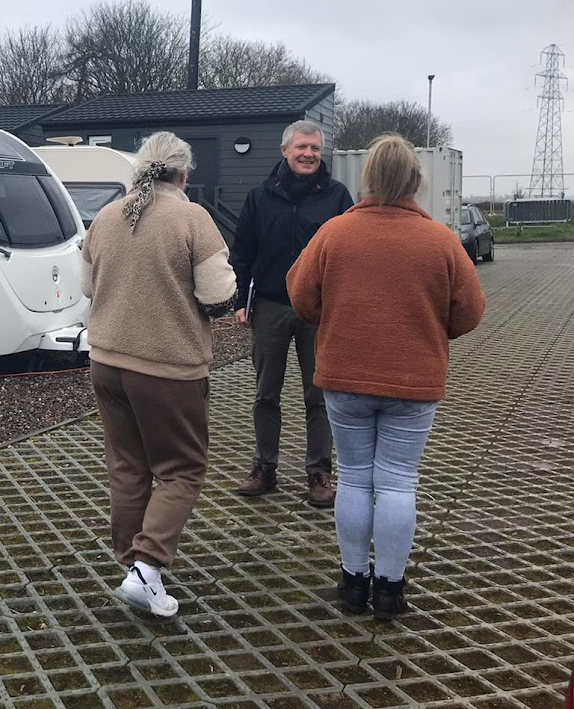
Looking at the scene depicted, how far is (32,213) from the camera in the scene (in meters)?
8.04

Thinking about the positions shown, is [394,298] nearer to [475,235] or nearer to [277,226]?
[277,226]

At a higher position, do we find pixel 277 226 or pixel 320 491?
pixel 277 226

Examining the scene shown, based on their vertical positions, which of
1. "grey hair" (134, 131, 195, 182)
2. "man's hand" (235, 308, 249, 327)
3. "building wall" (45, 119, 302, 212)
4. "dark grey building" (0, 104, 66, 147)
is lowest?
"man's hand" (235, 308, 249, 327)

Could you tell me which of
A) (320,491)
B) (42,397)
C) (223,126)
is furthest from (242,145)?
(320,491)

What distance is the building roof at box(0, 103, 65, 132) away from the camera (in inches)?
843

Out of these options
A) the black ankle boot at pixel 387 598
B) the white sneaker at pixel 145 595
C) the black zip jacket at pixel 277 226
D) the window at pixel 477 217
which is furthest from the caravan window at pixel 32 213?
the window at pixel 477 217

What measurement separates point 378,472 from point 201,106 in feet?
56.1

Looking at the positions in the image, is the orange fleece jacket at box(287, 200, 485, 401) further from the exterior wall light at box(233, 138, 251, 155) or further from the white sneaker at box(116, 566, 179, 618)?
the exterior wall light at box(233, 138, 251, 155)

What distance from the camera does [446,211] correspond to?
18969 mm

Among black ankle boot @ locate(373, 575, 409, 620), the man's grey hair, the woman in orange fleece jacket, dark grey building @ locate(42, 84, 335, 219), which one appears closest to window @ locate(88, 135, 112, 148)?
dark grey building @ locate(42, 84, 335, 219)

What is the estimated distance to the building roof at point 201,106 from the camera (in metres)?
18.3

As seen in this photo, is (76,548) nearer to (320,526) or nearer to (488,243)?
(320,526)

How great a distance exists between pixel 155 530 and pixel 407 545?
0.95 m

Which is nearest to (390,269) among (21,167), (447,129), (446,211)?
(21,167)
